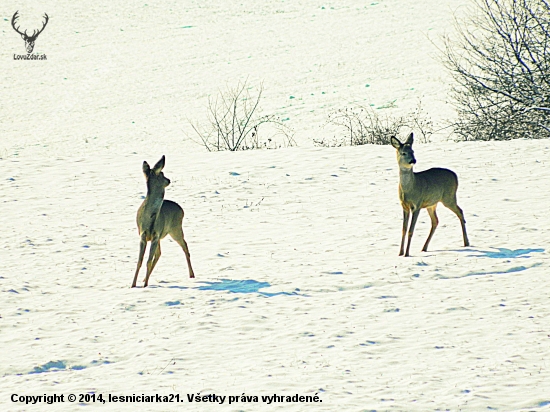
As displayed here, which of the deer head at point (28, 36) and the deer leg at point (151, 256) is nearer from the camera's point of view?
the deer leg at point (151, 256)

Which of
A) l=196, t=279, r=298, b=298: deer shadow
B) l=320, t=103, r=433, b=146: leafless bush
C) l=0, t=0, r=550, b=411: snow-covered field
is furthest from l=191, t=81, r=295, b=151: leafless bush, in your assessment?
l=196, t=279, r=298, b=298: deer shadow

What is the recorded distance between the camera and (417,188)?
12797mm

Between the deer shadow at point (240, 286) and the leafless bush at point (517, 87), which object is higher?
the leafless bush at point (517, 87)

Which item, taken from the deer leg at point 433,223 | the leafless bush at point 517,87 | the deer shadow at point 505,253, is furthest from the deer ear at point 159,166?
the leafless bush at point 517,87

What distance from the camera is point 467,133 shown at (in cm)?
2484

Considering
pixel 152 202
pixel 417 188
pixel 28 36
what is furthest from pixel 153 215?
pixel 28 36

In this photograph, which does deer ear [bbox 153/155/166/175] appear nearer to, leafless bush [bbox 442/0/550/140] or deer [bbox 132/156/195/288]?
deer [bbox 132/156/195/288]

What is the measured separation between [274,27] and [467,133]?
28072 millimetres

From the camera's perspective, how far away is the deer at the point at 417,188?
12766 millimetres

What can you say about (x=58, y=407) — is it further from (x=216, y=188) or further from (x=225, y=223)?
(x=216, y=188)

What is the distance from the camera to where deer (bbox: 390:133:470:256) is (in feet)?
41.9

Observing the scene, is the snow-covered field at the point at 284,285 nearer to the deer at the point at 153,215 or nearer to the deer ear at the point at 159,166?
the deer at the point at 153,215

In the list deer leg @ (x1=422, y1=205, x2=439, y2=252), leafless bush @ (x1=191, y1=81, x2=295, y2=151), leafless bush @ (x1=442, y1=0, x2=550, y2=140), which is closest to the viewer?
deer leg @ (x1=422, y1=205, x2=439, y2=252)

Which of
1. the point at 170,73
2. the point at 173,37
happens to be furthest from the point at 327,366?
the point at 173,37
